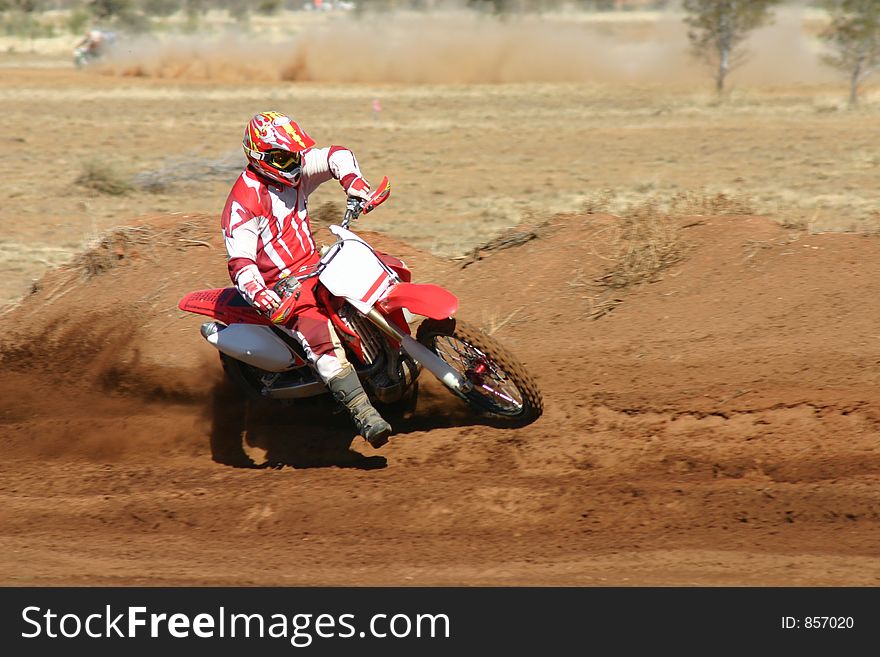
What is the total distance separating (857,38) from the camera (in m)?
31.3

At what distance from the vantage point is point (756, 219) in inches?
380

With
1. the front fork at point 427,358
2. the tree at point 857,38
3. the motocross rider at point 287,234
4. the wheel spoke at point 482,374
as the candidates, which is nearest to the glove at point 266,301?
the motocross rider at point 287,234

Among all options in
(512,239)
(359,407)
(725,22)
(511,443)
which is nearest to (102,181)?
(512,239)

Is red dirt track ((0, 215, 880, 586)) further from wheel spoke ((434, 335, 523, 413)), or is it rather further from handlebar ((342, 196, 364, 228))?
handlebar ((342, 196, 364, 228))

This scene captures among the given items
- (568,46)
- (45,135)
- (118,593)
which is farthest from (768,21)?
(118,593)

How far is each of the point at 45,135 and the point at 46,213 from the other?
36.1 feet

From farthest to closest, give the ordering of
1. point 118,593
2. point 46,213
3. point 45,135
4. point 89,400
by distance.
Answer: point 45,135 < point 46,213 < point 89,400 < point 118,593

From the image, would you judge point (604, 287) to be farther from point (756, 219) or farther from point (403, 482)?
point (403, 482)

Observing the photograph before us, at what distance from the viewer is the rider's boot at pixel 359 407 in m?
6.95

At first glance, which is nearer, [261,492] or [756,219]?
[261,492]

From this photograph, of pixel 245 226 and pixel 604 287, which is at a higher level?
pixel 245 226

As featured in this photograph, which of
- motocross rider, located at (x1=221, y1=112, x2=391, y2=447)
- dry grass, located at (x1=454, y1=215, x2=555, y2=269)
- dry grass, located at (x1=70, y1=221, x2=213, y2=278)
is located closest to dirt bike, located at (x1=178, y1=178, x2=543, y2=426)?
motocross rider, located at (x1=221, y1=112, x2=391, y2=447)

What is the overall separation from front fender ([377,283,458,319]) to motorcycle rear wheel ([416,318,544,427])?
0.61 ft

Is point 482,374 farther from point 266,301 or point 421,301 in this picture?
point 266,301
